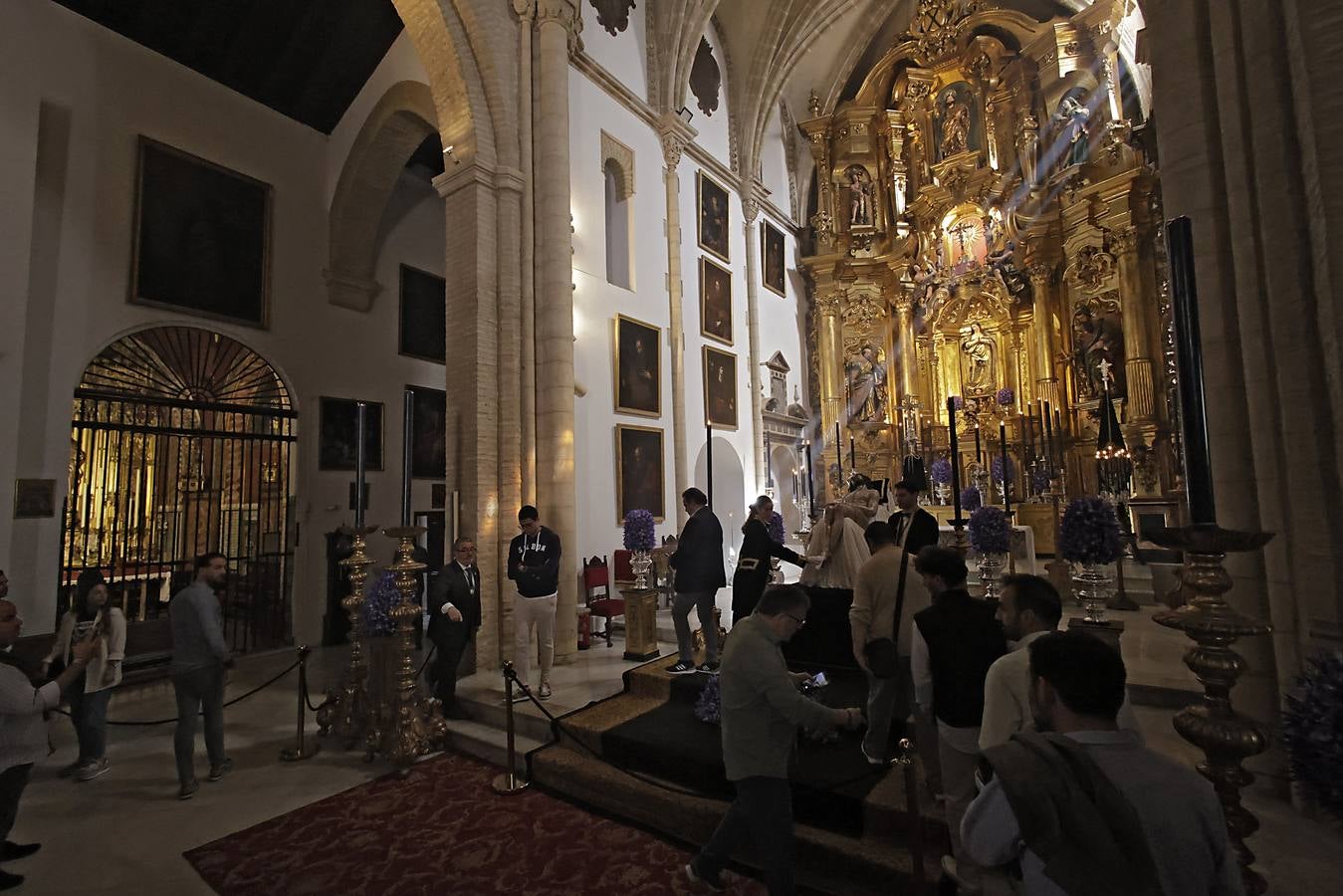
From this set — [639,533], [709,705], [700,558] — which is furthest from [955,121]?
[709,705]

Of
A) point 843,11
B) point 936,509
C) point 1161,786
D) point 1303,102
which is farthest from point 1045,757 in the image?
point 843,11

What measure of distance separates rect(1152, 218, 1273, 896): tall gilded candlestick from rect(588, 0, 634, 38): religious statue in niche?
34.8 ft

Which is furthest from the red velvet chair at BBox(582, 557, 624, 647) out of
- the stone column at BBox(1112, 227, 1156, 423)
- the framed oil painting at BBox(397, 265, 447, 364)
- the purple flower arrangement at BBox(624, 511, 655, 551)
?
the stone column at BBox(1112, 227, 1156, 423)

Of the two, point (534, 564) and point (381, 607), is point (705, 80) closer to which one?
point (534, 564)

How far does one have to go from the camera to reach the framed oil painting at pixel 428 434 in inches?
463

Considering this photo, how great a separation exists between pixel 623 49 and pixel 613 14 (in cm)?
51

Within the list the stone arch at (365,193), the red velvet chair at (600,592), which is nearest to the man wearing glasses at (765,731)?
the red velvet chair at (600,592)

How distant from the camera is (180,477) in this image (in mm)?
8914

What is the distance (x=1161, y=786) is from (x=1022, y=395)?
1478 cm

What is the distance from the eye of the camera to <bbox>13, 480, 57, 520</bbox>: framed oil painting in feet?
23.4

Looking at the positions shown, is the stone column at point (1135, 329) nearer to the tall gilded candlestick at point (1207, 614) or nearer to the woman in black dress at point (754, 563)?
the woman in black dress at point (754, 563)

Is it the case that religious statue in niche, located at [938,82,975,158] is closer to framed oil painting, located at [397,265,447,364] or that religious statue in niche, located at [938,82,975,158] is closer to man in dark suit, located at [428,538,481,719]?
framed oil painting, located at [397,265,447,364]

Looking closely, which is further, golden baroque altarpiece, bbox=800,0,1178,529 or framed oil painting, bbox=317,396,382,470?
golden baroque altarpiece, bbox=800,0,1178,529

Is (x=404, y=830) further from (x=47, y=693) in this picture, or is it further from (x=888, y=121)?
(x=888, y=121)
